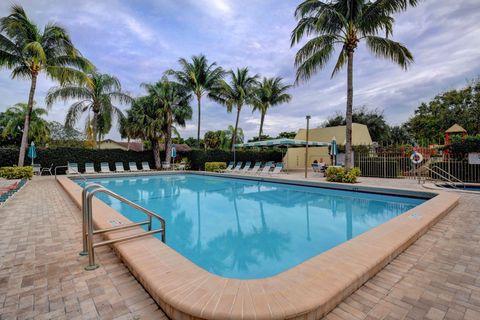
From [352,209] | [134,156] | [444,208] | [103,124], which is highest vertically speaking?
[103,124]

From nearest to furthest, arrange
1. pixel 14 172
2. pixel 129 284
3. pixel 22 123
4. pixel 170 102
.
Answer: pixel 129 284 < pixel 14 172 < pixel 170 102 < pixel 22 123

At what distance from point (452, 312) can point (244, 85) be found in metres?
23.8

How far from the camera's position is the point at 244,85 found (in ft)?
79.4

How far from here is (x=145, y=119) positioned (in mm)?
20047

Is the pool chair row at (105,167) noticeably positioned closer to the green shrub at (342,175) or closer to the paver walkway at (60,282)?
the paver walkway at (60,282)

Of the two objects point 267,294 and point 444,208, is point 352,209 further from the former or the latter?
point 267,294

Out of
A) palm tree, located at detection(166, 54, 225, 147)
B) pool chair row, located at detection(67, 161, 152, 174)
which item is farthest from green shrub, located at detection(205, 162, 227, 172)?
pool chair row, located at detection(67, 161, 152, 174)

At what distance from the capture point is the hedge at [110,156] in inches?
648

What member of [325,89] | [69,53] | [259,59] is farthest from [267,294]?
[325,89]

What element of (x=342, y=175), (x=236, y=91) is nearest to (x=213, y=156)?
(x=236, y=91)

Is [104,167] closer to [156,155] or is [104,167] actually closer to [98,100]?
[156,155]

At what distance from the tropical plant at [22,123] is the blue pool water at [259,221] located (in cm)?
2821

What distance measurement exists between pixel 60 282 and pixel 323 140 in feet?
81.3

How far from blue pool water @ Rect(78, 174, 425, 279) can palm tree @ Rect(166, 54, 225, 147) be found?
1309 centimetres
